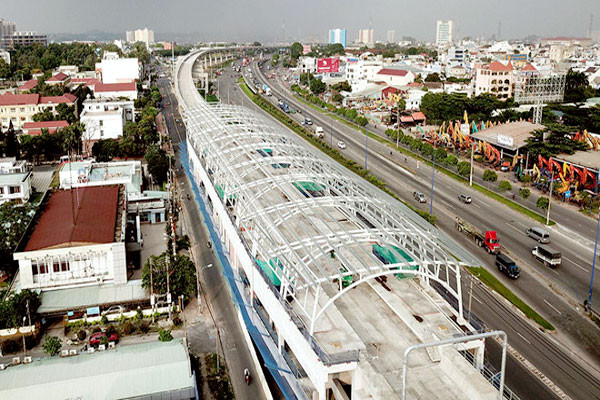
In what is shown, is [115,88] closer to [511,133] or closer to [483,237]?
[511,133]

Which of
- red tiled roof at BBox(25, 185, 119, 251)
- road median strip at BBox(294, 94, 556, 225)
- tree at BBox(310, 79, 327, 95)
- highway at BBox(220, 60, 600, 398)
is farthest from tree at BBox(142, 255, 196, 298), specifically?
tree at BBox(310, 79, 327, 95)

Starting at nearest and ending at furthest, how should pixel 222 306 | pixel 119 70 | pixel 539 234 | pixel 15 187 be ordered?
1. pixel 222 306
2. pixel 539 234
3. pixel 15 187
4. pixel 119 70

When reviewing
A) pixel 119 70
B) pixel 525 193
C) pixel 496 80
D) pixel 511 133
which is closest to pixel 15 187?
pixel 525 193

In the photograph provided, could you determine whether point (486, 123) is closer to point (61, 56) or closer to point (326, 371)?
point (326, 371)

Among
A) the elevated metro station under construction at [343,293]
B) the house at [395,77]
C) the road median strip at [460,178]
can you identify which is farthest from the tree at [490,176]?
the house at [395,77]

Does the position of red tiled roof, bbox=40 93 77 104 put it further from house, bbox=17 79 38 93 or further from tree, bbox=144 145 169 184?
tree, bbox=144 145 169 184

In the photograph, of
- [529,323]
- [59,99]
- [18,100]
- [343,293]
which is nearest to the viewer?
[343,293]

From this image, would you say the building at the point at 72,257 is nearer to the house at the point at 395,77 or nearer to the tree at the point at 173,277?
the tree at the point at 173,277
